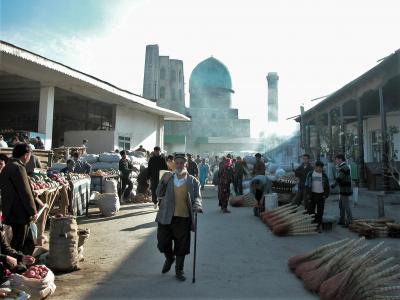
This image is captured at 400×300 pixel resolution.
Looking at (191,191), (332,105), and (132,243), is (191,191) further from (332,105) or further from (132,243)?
(332,105)

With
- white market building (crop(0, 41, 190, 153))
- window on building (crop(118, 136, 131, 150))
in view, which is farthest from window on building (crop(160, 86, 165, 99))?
window on building (crop(118, 136, 131, 150))

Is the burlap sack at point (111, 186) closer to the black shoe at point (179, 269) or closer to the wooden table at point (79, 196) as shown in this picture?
the wooden table at point (79, 196)

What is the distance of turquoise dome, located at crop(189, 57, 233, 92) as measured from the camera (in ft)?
192

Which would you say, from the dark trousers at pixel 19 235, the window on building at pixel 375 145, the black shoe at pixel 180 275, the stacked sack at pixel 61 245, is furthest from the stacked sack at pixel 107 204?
the window on building at pixel 375 145

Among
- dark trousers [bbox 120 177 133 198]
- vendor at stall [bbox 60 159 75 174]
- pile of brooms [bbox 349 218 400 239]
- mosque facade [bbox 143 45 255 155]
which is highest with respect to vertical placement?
mosque facade [bbox 143 45 255 155]

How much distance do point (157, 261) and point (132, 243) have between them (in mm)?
1299

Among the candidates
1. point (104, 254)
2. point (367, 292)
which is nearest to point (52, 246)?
point (104, 254)

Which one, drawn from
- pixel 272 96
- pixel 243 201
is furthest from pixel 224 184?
pixel 272 96

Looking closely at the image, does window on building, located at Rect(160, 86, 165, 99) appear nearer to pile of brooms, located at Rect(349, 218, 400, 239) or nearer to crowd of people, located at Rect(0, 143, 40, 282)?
pile of brooms, located at Rect(349, 218, 400, 239)

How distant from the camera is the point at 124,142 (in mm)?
21266

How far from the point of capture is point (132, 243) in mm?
6938

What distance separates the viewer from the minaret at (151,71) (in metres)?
51.7

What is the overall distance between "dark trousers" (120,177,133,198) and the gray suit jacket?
7.94 metres

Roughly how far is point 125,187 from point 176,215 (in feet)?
Answer: 27.7
